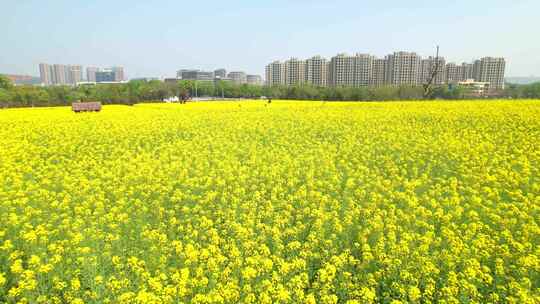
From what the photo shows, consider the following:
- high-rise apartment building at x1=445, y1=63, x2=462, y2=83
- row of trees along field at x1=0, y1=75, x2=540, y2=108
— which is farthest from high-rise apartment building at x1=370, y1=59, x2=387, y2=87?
row of trees along field at x1=0, y1=75, x2=540, y2=108

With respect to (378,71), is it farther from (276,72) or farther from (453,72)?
(276,72)

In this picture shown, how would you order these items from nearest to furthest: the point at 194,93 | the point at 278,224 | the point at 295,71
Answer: the point at 278,224 < the point at 194,93 < the point at 295,71

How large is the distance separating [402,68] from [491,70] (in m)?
36.9

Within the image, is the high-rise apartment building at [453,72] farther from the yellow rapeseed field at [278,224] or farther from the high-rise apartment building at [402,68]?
the yellow rapeseed field at [278,224]

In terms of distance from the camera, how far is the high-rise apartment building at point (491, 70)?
14900cm

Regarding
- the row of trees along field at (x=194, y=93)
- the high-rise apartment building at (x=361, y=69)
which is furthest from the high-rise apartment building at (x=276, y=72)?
the row of trees along field at (x=194, y=93)

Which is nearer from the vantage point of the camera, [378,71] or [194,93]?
[194,93]

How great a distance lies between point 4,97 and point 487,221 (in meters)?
77.7

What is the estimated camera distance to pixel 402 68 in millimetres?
149000

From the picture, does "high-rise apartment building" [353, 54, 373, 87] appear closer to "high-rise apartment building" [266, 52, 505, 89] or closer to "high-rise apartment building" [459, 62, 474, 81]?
"high-rise apartment building" [266, 52, 505, 89]

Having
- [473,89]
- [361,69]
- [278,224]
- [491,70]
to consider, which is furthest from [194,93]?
[491,70]

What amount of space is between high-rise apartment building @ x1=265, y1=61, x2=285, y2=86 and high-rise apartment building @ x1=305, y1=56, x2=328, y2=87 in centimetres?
1641

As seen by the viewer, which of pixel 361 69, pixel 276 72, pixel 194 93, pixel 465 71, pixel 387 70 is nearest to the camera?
pixel 194 93

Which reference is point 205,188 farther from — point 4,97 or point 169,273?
point 4,97
